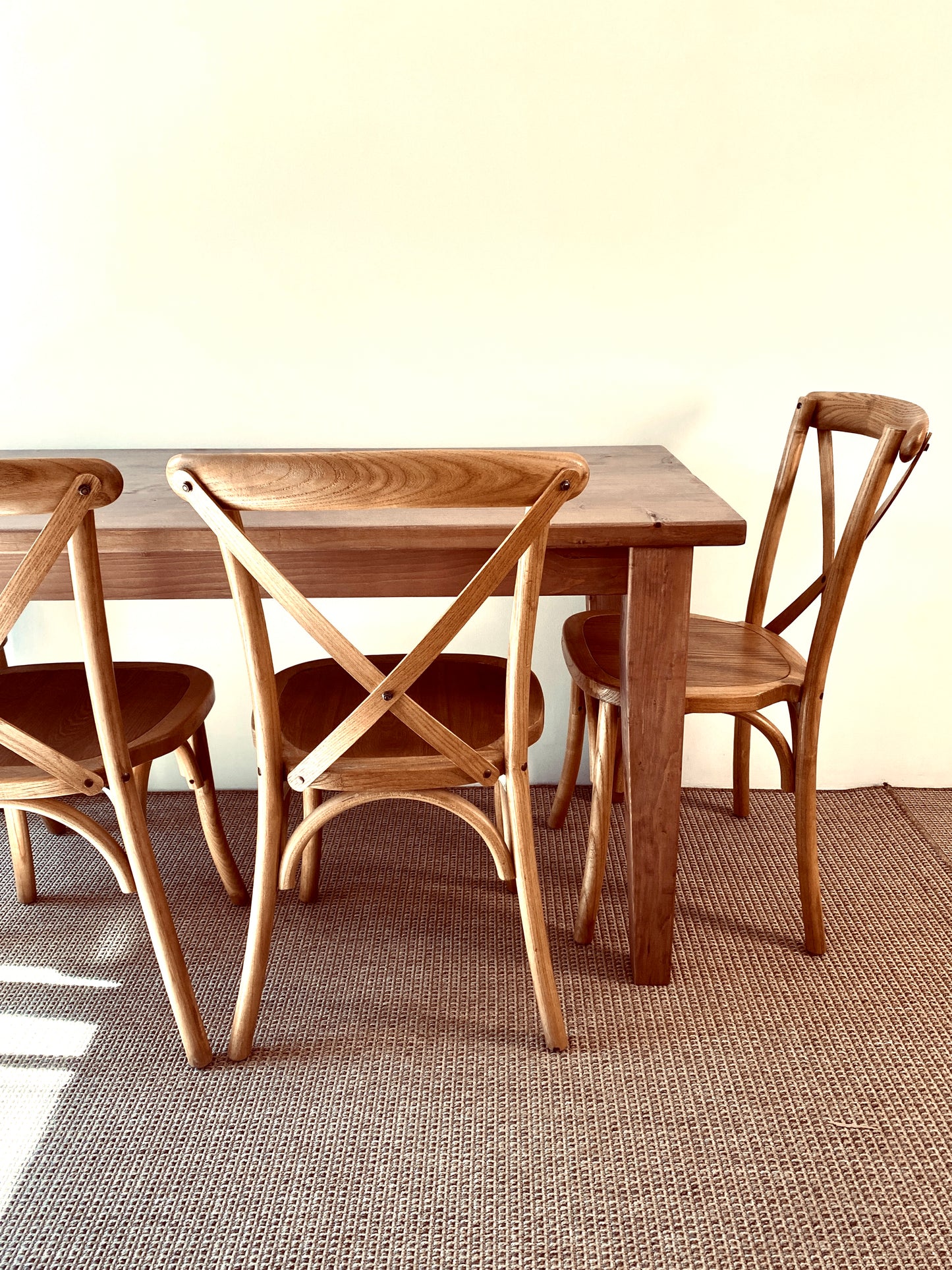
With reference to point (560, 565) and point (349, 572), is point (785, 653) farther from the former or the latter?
point (349, 572)

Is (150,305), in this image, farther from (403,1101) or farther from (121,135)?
(403,1101)

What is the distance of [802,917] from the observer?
5.83ft

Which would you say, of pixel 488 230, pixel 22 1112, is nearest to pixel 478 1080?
pixel 22 1112

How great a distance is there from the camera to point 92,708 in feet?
5.10

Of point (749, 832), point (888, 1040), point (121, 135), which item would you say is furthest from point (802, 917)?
point (121, 135)

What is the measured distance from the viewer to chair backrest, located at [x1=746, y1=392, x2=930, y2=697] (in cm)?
154

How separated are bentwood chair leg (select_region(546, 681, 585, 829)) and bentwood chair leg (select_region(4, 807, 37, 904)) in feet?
3.50

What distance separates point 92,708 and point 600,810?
0.85 metres

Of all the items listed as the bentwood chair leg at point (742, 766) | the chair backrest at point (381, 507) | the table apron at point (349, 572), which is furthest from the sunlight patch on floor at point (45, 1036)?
the bentwood chair leg at point (742, 766)

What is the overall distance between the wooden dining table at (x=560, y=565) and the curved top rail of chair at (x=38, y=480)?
0.19 metres

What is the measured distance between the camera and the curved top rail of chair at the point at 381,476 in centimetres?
118

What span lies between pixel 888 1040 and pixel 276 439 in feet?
5.33

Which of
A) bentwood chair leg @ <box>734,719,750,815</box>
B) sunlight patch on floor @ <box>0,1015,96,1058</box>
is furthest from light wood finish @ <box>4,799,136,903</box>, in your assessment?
bentwood chair leg @ <box>734,719,750,815</box>

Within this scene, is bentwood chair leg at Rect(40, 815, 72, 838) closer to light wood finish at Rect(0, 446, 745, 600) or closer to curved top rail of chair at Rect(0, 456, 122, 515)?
light wood finish at Rect(0, 446, 745, 600)
